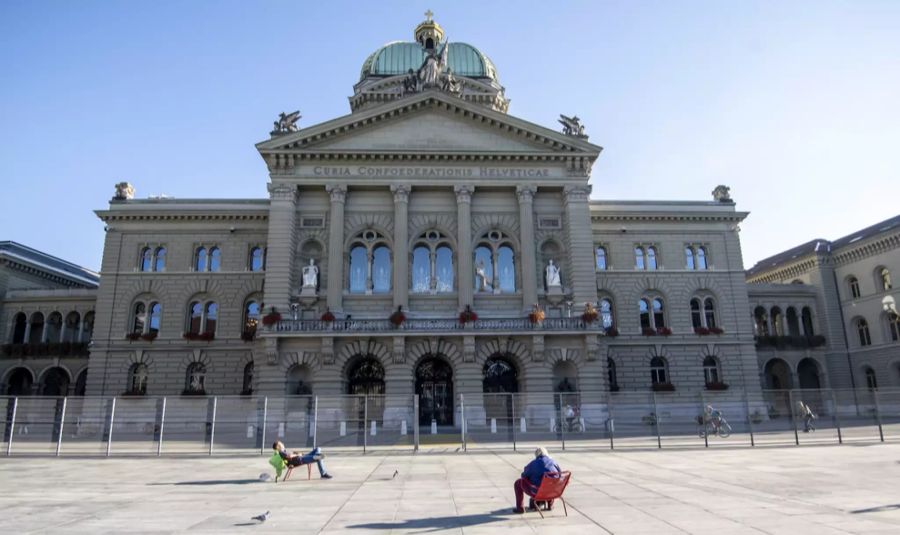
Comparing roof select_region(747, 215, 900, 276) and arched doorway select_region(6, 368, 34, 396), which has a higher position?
roof select_region(747, 215, 900, 276)

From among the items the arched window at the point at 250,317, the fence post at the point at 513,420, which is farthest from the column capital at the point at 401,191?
the fence post at the point at 513,420

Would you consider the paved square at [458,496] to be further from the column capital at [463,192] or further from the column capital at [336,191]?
the column capital at [463,192]

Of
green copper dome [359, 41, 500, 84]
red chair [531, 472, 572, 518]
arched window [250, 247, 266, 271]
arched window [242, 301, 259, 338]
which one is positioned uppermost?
green copper dome [359, 41, 500, 84]

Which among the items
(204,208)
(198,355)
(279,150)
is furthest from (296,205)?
(198,355)

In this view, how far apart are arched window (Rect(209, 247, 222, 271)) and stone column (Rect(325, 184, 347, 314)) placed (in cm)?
1179

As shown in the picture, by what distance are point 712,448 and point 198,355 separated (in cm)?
3702

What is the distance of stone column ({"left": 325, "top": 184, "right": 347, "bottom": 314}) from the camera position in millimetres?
40656

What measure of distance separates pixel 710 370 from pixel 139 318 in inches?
1811

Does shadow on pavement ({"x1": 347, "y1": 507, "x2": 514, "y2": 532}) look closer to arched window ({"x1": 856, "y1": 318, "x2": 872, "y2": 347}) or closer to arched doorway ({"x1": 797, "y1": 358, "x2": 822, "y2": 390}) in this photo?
arched doorway ({"x1": 797, "y1": 358, "x2": 822, "y2": 390})

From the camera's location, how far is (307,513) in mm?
12422

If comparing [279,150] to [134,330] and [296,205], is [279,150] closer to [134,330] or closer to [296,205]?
[296,205]

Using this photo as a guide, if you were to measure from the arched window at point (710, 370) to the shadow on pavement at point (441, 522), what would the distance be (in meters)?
41.8

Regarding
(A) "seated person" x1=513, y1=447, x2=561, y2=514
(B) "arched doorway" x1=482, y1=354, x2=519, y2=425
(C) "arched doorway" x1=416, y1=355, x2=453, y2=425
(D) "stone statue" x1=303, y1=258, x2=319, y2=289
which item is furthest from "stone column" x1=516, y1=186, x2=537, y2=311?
(A) "seated person" x1=513, y1=447, x2=561, y2=514

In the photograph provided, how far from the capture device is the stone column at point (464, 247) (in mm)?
41094
